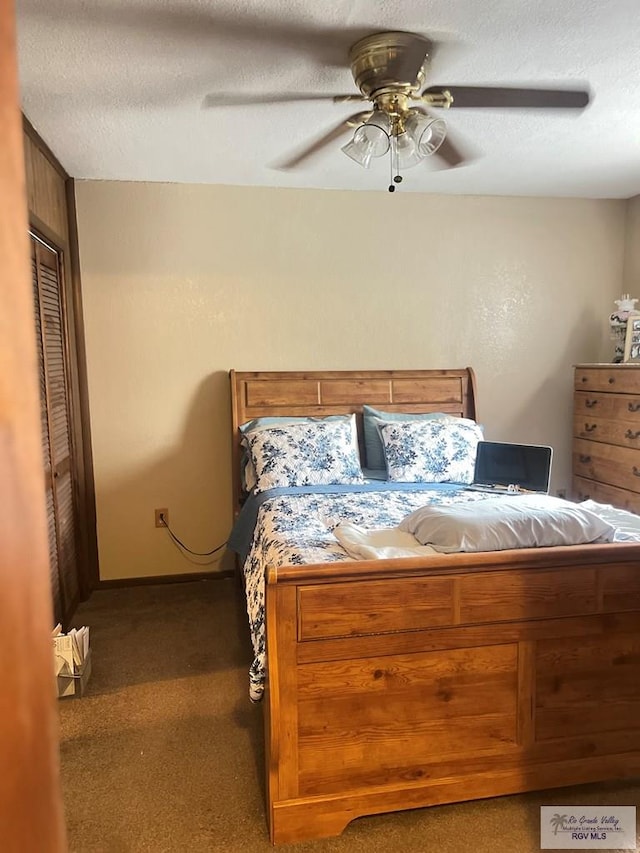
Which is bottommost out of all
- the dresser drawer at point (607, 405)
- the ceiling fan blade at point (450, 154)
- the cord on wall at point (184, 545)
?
the cord on wall at point (184, 545)

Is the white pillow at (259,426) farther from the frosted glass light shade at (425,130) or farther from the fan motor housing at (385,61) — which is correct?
the fan motor housing at (385,61)

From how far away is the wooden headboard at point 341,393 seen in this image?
138 inches

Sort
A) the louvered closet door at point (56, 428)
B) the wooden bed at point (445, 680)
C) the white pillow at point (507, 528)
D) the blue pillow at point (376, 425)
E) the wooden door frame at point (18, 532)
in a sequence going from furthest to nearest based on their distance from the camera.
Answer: the blue pillow at point (376, 425), the louvered closet door at point (56, 428), the white pillow at point (507, 528), the wooden bed at point (445, 680), the wooden door frame at point (18, 532)

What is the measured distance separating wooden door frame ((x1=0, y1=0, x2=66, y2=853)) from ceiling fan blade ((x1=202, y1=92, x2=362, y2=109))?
6.67 ft

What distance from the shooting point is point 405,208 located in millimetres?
3646

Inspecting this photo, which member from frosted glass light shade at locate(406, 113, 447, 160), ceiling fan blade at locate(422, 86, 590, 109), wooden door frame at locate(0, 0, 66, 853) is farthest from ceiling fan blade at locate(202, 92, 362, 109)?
wooden door frame at locate(0, 0, 66, 853)

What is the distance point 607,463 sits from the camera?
3482 millimetres

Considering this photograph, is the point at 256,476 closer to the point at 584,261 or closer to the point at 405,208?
the point at 405,208

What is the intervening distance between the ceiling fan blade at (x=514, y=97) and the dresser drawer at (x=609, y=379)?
4.84 feet

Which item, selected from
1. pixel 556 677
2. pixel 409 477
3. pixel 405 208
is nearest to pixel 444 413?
pixel 409 477

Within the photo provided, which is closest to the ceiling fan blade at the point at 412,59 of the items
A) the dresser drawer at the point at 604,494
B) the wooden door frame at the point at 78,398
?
the wooden door frame at the point at 78,398

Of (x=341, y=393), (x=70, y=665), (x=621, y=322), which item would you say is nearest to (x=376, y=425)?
(x=341, y=393)

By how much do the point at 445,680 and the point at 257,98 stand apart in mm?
2085

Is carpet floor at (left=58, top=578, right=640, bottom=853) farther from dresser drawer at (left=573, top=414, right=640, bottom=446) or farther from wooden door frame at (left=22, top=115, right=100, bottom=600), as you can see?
dresser drawer at (left=573, top=414, right=640, bottom=446)
